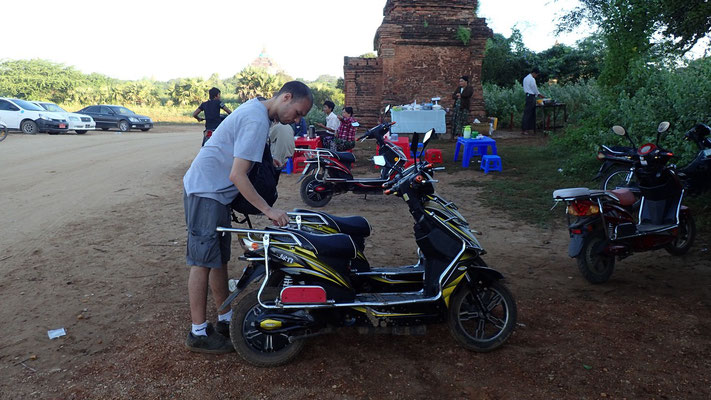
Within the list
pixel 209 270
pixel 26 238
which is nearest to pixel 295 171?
pixel 26 238

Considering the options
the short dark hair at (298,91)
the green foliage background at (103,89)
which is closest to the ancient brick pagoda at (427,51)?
the short dark hair at (298,91)

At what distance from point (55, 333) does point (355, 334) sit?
2.07m

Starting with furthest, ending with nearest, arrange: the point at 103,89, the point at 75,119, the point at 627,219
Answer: the point at 103,89 < the point at 75,119 < the point at 627,219

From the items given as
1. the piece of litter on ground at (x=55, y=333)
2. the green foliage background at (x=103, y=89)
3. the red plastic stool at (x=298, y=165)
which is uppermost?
the green foliage background at (x=103, y=89)

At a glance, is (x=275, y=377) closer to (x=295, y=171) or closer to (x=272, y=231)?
(x=272, y=231)

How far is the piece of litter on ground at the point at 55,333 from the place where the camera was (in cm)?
336

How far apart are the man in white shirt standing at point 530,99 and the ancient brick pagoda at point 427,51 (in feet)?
5.86

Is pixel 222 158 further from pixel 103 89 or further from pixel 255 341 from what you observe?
pixel 103 89

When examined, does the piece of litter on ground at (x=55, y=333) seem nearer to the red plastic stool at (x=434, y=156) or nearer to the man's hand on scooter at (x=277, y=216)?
the man's hand on scooter at (x=277, y=216)

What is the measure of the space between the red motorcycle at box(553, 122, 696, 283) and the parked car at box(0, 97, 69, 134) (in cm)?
2007

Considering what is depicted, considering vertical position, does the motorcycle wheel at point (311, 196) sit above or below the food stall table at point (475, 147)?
below

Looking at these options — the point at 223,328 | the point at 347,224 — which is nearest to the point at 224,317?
the point at 223,328

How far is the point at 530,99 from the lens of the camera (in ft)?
45.8

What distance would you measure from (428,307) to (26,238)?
4.77m
